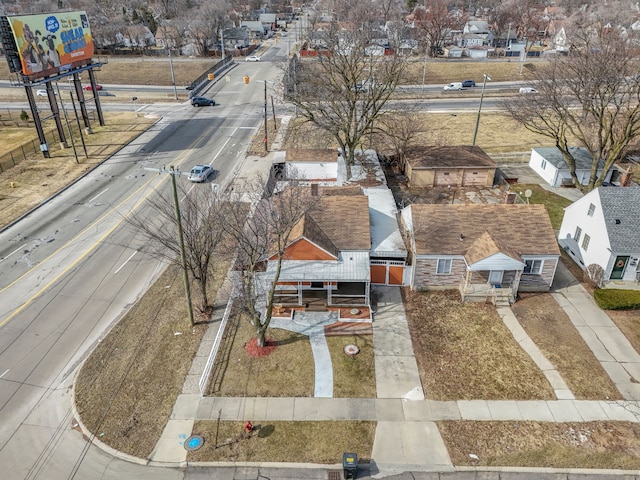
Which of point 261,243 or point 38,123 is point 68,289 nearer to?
point 261,243

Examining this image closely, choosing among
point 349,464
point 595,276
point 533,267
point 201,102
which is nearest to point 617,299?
point 595,276

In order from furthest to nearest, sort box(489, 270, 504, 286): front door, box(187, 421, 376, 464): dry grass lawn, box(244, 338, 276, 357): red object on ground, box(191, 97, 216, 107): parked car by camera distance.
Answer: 1. box(191, 97, 216, 107): parked car
2. box(489, 270, 504, 286): front door
3. box(244, 338, 276, 357): red object on ground
4. box(187, 421, 376, 464): dry grass lawn

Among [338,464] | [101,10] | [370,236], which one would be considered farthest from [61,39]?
[101,10]

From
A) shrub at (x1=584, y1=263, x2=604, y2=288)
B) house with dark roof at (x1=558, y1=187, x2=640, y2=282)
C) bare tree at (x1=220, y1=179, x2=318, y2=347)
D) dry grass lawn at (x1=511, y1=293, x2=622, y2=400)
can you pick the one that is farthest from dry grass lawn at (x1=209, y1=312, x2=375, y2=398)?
house with dark roof at (x1=558, y1=187, x2=640, y2=282)

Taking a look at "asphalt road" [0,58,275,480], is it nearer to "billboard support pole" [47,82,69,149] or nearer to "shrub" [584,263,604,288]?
"billboard support pole" [47,82,69,149]

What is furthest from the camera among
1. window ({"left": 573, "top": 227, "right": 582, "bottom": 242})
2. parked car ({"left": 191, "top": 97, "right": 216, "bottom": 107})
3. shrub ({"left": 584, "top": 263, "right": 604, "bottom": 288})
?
parked car ({"left": 191, "top": 97, "right": 216, "bottom": 107})

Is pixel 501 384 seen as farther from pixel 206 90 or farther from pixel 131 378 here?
pixel 206 90

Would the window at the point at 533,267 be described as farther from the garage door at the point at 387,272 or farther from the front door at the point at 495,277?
the garage door at the point at 387,272
